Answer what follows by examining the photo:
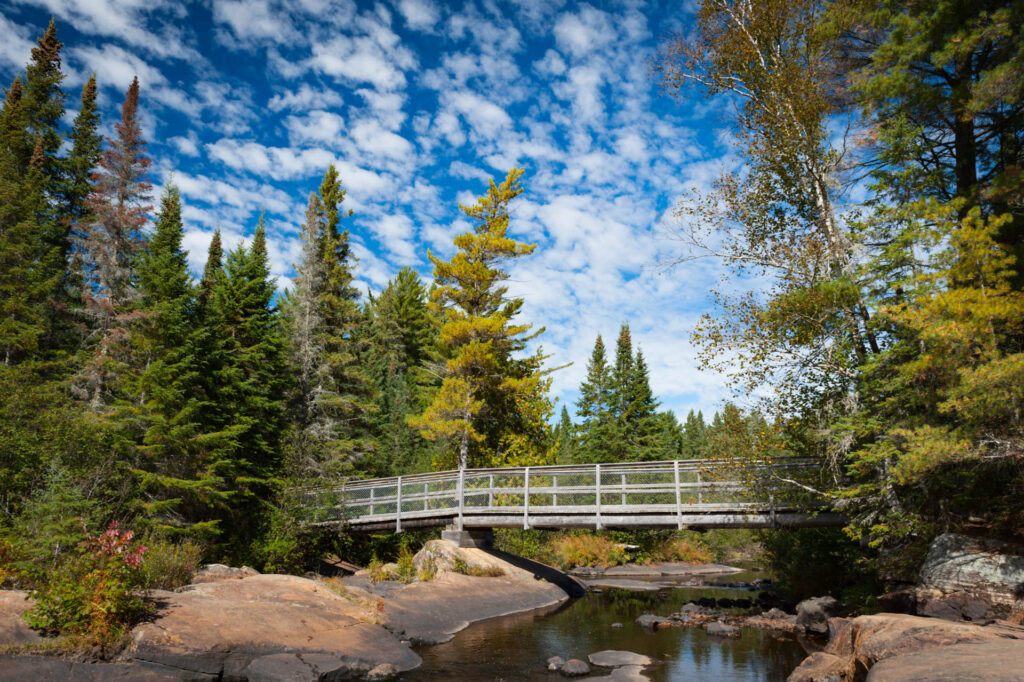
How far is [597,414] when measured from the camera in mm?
47625

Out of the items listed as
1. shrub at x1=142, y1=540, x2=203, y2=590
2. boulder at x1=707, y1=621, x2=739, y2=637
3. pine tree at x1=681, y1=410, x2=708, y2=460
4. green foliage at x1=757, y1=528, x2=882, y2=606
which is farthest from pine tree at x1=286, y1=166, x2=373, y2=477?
pine tree at x1=681, y1=410, x2=708, y2=460

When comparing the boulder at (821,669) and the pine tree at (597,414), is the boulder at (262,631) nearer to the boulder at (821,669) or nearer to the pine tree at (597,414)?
the boulder at (821,669)

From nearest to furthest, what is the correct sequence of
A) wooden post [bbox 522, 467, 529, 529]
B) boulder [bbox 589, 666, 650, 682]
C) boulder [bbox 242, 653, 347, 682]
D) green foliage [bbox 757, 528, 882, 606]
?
boulder [bbox 242, 653, 347, 682] → boulder [bbox 589, 666, 650, 682] → green foliage [bbox 757, 528, 882, 606] → wooden post [bbox 522, 467, 529, 529]

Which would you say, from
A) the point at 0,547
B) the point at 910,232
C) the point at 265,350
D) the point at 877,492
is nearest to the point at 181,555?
→ the point at 0,547

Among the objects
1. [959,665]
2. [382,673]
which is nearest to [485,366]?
[382,673]

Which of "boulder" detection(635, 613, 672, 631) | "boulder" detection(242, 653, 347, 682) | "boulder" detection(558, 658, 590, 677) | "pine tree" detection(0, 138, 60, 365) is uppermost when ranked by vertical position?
"pine tree" detection(0, 138, 60, 365)

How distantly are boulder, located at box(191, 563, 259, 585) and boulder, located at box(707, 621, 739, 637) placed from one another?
1202cm

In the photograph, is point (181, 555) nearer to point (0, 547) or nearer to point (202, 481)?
point (0, 547)

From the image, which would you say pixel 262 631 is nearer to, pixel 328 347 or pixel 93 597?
pixel 93 597

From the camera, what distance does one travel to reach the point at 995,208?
12203 millimetres

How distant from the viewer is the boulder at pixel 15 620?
8.65 meters

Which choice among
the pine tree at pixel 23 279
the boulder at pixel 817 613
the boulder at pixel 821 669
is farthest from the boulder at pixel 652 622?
the pine tree at pixel 23 279

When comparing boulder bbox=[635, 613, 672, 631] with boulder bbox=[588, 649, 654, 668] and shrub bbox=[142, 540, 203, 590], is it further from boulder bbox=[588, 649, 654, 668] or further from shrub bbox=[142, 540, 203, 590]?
shrub bbox=[142, 540, 203, 590]

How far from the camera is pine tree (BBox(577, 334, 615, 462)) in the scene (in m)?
44.7
